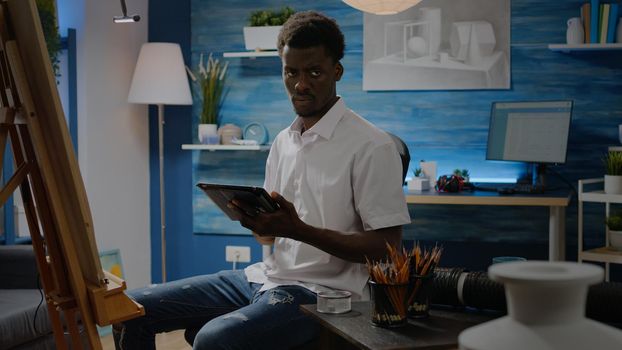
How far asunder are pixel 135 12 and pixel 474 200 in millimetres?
2369

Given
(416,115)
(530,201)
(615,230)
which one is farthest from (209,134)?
(615,230)

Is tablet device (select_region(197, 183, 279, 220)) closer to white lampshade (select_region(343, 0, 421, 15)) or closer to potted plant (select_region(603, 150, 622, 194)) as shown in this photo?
white lampshade (select_region(343, 0, 421, 15))

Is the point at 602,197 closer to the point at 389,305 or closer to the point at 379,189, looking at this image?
the point at 379,189

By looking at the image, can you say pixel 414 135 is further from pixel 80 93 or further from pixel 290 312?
pixel 290 312

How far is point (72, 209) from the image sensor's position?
6.00 ft

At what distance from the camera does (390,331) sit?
1.39 metres

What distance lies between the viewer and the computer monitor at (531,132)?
398cm

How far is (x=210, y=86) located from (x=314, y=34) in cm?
253

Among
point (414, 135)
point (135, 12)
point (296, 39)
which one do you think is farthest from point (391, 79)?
point (296, 39)

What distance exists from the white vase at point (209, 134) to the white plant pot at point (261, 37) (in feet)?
1.68

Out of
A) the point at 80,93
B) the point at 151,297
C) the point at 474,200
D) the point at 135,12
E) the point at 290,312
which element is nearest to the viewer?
the point at 290,312

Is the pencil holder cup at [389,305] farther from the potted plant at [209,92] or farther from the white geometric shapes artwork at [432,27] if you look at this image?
the potted plant at [209,92]

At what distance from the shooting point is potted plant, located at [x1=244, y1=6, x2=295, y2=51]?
14.7 feet

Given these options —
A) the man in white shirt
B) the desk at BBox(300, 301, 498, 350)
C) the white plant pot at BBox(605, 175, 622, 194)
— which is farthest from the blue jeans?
the white plant pot at BBox(605, 175, 622, 194)
